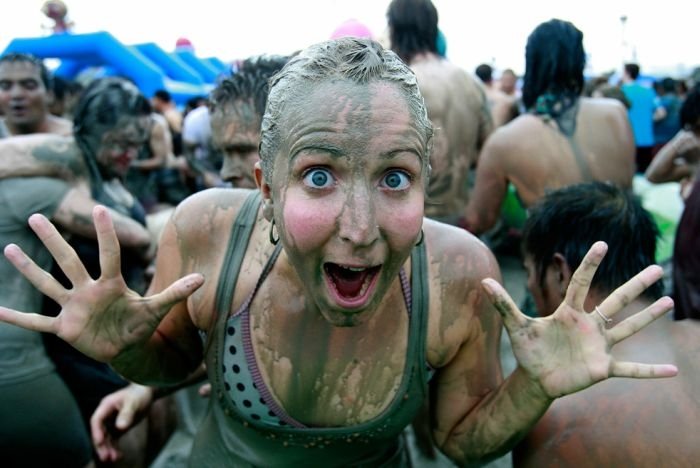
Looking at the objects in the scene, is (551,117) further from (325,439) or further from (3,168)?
(3,168)

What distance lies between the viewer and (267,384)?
1.54 m

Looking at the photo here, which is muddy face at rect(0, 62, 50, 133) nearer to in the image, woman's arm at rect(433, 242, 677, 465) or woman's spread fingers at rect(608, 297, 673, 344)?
woman's arm at rect(433, 242, 677, 465)

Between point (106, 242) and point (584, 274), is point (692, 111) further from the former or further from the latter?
point (106, 242)

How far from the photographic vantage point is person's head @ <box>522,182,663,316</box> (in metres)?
1.89

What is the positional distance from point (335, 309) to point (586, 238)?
0.98m

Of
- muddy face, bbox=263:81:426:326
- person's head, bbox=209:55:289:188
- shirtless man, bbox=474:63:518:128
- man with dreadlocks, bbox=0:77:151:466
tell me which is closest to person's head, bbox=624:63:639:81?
shirtless man, bbox=474:63:518:128

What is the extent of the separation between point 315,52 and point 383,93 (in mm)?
175

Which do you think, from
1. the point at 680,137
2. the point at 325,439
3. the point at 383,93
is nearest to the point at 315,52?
the point at 383,93

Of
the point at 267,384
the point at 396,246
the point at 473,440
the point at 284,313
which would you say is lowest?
the point at 473,440

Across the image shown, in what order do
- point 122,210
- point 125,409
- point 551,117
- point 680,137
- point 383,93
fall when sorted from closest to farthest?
1. point 383,93
2. point 125,409
3. point 122,210
4. point 551,117
5. point 680,137

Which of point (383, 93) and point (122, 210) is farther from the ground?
point (383, 93)

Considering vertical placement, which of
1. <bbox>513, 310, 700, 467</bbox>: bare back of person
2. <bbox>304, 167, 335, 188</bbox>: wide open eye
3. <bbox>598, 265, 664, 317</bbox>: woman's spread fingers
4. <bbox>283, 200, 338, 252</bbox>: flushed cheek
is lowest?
<bbox>513, 310, 700, 467</bbox>: bare back of person

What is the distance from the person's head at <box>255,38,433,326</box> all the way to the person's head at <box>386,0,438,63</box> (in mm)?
2401

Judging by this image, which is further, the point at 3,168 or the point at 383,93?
the point at 3,168
